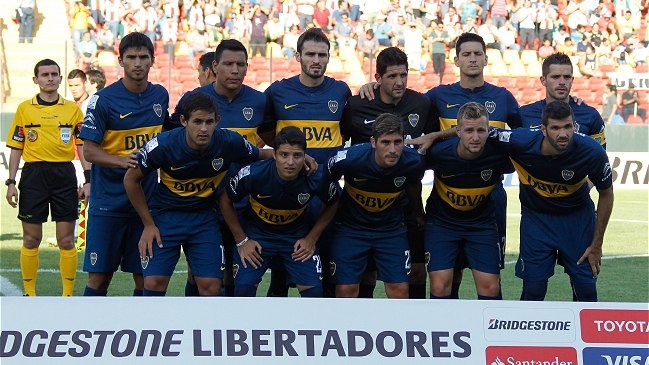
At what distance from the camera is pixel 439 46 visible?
2083 centimetres

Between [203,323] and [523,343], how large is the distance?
1.46 meters

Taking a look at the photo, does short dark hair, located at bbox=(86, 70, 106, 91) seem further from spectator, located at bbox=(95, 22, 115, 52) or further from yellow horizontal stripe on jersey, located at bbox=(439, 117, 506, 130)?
spectator, located at bbox=(95, 22, 115, 52)

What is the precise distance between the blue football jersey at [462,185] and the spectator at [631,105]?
15229 mm

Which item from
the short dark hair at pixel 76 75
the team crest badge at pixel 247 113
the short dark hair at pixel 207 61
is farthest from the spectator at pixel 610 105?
the team crest badge at pixel 247 113

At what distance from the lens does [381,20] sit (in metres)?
22.1

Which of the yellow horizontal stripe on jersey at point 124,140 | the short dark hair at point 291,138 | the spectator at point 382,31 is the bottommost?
the yellow horizontal stripe on jersey at point 124,140

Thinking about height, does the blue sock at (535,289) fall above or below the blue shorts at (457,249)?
below

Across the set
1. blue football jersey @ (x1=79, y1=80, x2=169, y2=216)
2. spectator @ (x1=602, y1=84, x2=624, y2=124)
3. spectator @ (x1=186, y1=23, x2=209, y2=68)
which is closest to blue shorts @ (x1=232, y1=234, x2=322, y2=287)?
blue football jersey @ (x1=79, y1=80, x2=169, y2=216)

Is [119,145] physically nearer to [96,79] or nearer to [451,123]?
[451,123]

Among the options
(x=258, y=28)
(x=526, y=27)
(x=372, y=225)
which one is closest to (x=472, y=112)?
(x=372, y=225)

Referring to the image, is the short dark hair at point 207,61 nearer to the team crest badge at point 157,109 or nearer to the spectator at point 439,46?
the team crest badge at point 157,109

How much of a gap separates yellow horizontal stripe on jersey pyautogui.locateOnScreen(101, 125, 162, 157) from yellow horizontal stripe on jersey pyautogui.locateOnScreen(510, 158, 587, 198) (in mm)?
2462

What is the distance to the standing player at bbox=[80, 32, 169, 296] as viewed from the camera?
5.27 m

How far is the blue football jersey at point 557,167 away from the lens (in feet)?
16.7
